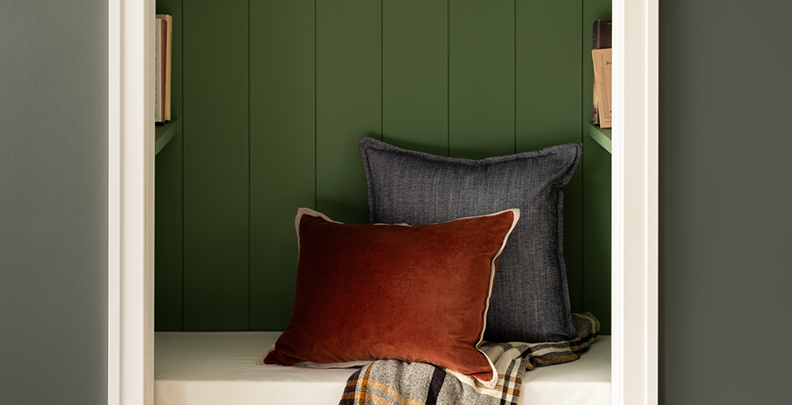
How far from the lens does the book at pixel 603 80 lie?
5.98 feet

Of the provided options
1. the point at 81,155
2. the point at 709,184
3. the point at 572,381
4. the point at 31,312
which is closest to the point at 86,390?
the point at 31,312

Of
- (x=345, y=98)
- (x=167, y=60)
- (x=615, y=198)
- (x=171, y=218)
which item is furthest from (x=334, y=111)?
(x=615, y=198)

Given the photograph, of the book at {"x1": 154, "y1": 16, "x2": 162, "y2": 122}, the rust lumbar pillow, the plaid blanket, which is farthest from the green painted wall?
the plaid blanket

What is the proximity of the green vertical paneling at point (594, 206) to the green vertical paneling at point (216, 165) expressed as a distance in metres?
1.06

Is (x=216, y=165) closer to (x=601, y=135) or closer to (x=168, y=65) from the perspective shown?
(x=168, y=65)

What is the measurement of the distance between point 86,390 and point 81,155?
1.63 feet

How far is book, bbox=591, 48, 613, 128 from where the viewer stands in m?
1.82

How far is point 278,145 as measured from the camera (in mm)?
2049

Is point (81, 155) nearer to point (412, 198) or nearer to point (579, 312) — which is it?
point (412, 198)

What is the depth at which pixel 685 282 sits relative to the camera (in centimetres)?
134

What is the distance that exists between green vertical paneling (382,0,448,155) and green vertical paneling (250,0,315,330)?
0.24m

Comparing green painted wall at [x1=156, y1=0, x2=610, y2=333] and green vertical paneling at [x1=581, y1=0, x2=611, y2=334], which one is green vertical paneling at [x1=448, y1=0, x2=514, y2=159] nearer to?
green painted wall at [x1=156, y1=0, x2=610, y2=333]

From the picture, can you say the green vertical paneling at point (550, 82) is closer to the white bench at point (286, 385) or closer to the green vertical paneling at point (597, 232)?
the green vertical paneling at point (597, 232)

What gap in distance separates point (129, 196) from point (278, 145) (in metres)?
0.73
